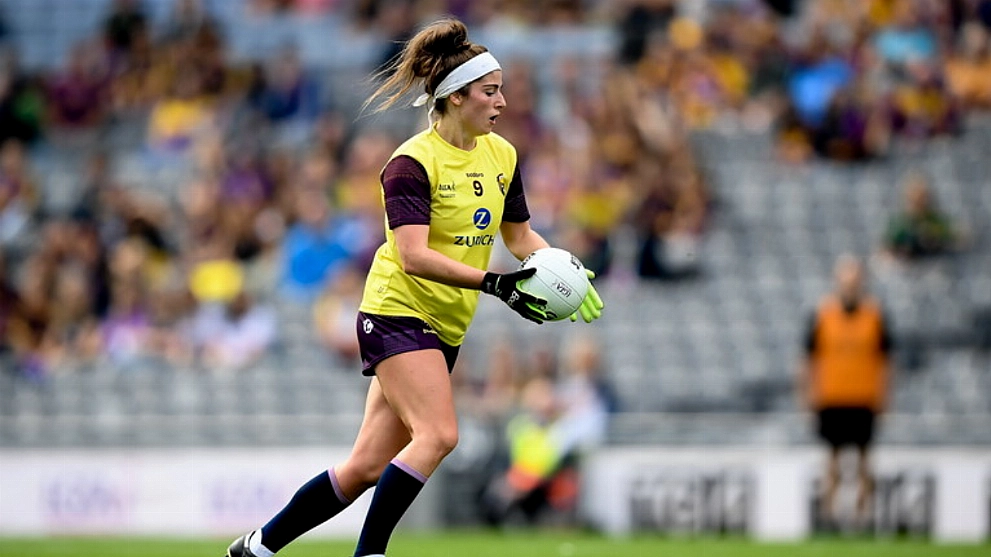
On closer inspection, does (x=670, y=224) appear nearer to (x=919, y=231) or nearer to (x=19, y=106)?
(x=919, y=231)

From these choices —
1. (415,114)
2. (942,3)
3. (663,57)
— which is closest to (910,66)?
(942,3)

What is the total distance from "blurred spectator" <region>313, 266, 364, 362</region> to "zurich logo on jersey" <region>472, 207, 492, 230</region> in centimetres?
919

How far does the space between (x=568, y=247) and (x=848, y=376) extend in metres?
3.80

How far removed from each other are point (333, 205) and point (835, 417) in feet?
21.1

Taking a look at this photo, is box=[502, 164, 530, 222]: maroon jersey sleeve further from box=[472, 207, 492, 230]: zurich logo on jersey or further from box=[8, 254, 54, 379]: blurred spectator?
box=[8, 254, 54, 379]: blurred spectator

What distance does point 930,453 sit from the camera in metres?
13.7

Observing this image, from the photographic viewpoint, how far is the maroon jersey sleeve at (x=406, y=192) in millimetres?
7055

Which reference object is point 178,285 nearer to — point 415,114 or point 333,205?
point 333,205

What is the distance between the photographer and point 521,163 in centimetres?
1750

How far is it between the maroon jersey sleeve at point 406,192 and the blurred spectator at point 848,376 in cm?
714

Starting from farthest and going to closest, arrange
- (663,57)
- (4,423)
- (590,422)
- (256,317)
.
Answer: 1. (663,57)
2. (256,317)
3. (4,423)
4. (590,422)

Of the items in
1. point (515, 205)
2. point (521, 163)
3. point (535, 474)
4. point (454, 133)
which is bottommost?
point (535, 474)

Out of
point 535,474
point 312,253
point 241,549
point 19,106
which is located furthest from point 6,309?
point 241,549

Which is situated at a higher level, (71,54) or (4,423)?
(71,54)
